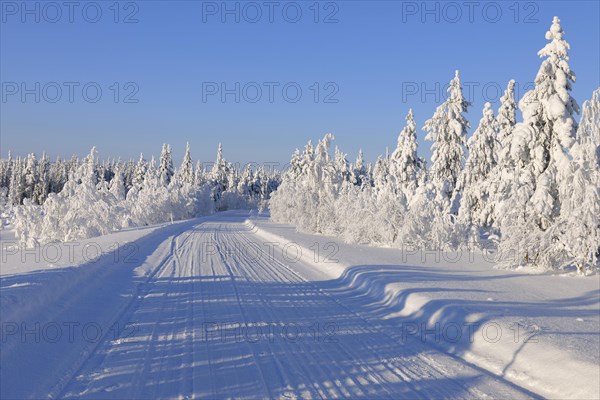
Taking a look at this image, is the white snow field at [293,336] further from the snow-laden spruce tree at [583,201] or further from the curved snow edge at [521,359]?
the snow-laden spruce tree at [583,201]

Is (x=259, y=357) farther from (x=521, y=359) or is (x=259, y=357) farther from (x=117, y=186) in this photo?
(x=117, y=186)

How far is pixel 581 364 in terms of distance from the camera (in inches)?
251

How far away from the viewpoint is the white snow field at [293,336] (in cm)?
594

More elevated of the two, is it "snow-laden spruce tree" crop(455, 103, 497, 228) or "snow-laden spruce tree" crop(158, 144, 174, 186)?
"snow-laden spruce tree" crop(158, 144, 174, 186)

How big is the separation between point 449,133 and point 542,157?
71.3 ft

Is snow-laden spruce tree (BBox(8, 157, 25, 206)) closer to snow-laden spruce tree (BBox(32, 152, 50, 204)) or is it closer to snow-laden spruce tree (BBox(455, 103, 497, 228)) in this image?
snow-laden spruce tree (BBox(32, 152, 50, 204))

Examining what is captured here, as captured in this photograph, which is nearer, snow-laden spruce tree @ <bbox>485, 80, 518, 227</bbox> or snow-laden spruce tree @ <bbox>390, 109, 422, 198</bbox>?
snow-laden spruce tree @ <bbox>485, 80, 518, 227</bbox>

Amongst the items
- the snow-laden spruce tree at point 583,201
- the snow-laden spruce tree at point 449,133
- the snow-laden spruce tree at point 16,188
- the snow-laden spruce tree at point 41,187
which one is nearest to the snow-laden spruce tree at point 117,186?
the snow-laden spruce tree at point 449,133

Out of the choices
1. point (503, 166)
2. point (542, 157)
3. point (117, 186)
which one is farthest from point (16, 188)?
point (542, 157)

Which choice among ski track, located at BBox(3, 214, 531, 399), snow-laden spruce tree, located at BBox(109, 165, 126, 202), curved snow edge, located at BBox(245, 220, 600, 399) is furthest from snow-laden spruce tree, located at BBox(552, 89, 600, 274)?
snow-laden spruce tree, located at BBox(109, 165, 126, 202)

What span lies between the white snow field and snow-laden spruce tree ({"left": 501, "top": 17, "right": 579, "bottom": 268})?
2091 mm

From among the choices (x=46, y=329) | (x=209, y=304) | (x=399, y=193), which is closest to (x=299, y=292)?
(x=209, y=304)

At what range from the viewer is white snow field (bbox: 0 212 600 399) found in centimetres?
594

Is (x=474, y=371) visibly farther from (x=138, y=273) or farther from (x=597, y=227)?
(x=138, y=273)
